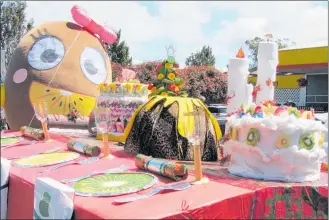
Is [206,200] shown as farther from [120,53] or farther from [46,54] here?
[120,53]

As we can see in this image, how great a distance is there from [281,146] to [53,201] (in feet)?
6.11

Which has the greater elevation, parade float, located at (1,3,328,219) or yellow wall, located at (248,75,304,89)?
yellow wall, located at (248,75,304,89)

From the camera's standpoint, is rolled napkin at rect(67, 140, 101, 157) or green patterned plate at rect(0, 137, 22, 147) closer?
rolled napkin at rect(67, 140, 101, 157)

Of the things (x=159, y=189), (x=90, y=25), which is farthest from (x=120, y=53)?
(x=159, y=189)

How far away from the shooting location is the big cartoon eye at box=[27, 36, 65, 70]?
8000 millimetres

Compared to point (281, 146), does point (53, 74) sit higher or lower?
higher

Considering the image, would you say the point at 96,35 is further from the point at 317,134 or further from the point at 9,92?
the point at 317,134

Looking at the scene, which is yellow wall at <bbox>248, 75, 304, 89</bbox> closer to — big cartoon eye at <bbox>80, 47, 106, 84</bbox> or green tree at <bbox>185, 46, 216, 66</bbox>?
big cartoon eye at <bbox>80, 47, 106, 84</bbox>

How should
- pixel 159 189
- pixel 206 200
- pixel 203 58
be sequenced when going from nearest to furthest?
pixel 206 200 < pixel 159 189 < pixel 203 58

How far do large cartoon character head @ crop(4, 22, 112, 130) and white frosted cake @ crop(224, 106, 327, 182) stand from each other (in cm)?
502

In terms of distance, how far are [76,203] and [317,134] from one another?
6.83 feet

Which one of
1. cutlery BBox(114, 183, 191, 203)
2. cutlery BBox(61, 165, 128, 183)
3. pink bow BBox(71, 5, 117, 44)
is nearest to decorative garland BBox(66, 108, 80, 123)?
pink bow BBox(71, 5, 117, 44)

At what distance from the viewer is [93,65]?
8305 mm

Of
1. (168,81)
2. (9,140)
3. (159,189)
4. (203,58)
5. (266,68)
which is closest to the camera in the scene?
(159,189)
